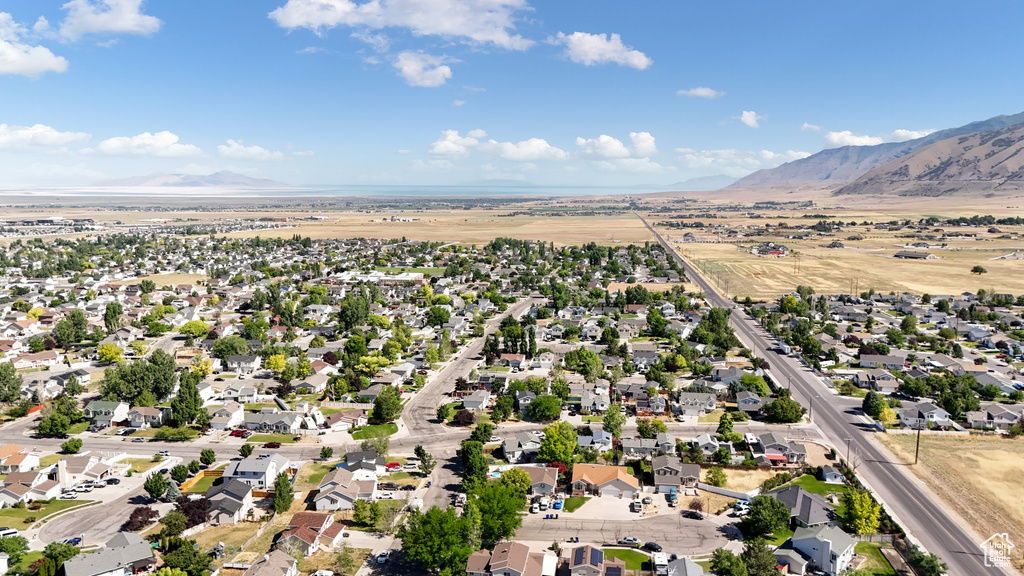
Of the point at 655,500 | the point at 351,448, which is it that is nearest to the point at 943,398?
the point at 655,500

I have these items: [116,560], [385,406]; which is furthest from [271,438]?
[116,560]

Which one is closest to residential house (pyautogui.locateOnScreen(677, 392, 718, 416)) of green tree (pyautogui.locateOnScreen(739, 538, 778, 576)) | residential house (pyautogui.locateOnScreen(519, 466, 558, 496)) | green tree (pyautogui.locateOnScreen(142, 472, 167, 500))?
residential house (pyautogui.locateOnScreen(519, 466, 558, 496))

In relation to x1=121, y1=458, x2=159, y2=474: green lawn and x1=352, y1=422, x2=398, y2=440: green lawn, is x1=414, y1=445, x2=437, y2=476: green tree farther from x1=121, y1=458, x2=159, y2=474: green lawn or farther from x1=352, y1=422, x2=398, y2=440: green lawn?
x1=121, y1=458, x2=159, y2=474: green lawn

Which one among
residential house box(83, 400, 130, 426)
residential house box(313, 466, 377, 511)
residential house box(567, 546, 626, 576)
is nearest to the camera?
residential house box(567, 546, 626, 576)

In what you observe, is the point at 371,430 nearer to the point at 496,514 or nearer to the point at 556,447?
the point at 556,447

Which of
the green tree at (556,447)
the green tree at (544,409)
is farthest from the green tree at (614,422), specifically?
the green tree at (544,409)

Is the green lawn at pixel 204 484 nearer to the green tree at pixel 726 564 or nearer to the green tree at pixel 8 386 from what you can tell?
the green tree at pixel 8 386

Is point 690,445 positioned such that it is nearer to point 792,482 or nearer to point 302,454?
point 792,482
